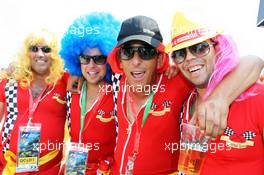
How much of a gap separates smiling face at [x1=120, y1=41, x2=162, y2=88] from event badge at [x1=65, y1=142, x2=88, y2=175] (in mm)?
905

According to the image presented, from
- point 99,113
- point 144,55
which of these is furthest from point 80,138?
point 144,55

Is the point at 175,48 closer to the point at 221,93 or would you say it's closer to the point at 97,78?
the point at 221,93

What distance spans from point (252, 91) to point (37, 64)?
2.63 meters

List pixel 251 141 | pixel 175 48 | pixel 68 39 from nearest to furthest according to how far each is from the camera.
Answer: pixel 251 141
pixel 175 48
pixel 68 39

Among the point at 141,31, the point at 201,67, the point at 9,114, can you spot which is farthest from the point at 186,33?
the point at 9,114

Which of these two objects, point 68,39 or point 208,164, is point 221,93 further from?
point 68,39

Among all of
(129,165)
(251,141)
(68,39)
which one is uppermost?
(68,39)

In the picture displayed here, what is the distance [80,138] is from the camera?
3.51 meters

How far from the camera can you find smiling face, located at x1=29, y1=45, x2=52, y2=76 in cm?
401

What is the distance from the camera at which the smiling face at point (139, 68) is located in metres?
3.02

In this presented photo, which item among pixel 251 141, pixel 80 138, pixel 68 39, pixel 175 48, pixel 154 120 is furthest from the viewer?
pixel 68 39

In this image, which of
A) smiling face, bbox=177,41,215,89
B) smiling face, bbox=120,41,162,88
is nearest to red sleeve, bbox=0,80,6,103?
smiling face, bbox=120,41,162,88

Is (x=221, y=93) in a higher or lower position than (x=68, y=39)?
lower

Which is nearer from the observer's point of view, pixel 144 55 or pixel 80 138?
pixel 144 55
